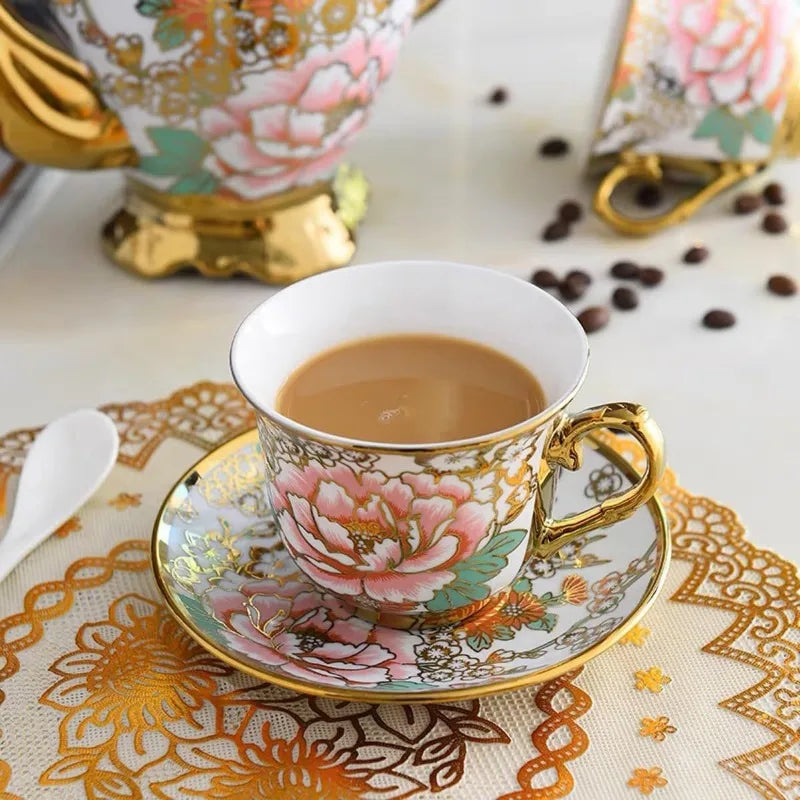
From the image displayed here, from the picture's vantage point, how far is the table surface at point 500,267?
2.68 ft

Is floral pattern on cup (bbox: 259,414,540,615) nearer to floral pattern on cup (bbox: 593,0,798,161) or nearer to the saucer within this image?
the saucer

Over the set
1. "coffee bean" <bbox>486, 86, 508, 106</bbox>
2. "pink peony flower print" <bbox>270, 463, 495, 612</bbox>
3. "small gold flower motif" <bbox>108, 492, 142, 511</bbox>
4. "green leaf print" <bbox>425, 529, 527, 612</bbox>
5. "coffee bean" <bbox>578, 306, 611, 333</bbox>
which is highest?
"pink peony flower print" <bbox>270, 463, 495, 612</bbox>

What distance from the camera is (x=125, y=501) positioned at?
709 millimetres

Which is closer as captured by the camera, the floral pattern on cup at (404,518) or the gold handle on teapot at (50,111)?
the floral pattern on cup at (404,518)

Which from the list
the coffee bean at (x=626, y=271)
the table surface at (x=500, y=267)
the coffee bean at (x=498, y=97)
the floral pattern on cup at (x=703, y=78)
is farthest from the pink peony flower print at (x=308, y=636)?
the coffee bean at (x=498, y=97)

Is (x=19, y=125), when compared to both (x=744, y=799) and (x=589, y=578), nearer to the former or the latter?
(x=589, y=578)

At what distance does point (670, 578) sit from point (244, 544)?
245 millimetres

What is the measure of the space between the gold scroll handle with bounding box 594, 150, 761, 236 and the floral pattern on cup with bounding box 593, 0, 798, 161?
0.4 inches

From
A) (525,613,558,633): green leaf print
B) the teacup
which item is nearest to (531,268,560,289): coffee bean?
the teacup

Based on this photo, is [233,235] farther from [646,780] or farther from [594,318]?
[646,780]

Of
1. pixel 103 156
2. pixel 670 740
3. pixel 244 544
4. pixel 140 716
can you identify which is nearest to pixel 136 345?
pixel 103 156

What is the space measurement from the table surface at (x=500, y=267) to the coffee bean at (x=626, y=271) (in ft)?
0.06

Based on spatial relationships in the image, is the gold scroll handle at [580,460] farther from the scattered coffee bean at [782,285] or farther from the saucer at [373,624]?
the scattered coffee bean at [782,285]

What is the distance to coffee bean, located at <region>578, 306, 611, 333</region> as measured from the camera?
915 millimetres
